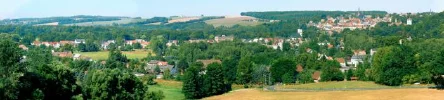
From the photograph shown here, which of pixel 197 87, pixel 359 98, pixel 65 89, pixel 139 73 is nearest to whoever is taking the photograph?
pixel 65 89

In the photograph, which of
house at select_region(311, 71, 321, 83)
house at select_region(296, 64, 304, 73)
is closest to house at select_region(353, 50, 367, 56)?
house at select_region(296, 64, 304, 73)

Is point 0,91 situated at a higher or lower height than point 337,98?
higher

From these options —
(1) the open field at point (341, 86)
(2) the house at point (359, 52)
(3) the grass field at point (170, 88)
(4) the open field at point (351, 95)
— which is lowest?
(2) the house at point (359, 52)

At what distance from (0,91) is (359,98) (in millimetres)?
35066

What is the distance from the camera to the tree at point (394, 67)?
250ft

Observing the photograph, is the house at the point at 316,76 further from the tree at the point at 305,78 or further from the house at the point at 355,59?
the house at the point at 355,59

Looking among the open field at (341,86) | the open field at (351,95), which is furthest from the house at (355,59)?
the open field at (351,95)

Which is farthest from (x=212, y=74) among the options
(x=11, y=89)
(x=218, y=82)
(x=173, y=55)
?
(x=173, y=55)

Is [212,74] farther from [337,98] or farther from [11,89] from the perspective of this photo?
[11,89]

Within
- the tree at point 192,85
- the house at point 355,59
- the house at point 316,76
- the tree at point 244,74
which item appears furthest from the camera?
the house at point 355,59

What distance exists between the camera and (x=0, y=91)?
4256 cm

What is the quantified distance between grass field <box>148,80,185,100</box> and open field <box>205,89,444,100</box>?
6.26 m

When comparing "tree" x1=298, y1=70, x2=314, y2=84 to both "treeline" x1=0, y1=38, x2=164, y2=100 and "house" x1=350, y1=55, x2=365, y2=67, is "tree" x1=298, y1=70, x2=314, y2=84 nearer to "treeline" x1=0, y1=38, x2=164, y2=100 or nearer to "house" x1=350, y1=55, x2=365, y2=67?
"treeline" x1=0, y1=38, x2=164, y2=100

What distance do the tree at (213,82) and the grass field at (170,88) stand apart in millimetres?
3374
